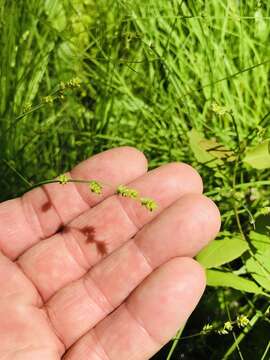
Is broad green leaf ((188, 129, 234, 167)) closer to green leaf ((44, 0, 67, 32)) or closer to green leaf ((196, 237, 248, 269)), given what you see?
green leaf ((196, 237, 248, 269))

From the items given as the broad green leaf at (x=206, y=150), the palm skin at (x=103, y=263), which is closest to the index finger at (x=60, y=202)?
the palm skin at (x=103, y=263)

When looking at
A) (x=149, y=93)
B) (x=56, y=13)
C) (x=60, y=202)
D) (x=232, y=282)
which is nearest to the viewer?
(x=232, y=282)

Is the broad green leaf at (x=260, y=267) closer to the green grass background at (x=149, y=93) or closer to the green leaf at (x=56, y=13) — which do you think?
the green grass background at (x=149, y=93)

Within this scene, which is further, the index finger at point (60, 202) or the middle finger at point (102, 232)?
the index finger at point (60, 202)

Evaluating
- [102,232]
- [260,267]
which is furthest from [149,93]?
[260,267]

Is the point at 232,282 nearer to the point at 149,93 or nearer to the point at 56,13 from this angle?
the point at 149,93

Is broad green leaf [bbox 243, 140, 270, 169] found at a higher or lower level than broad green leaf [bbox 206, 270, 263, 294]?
higher

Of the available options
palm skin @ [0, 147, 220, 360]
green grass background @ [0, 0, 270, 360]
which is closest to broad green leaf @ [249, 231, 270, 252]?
palm skin @ [0, 147, 220, 360]
